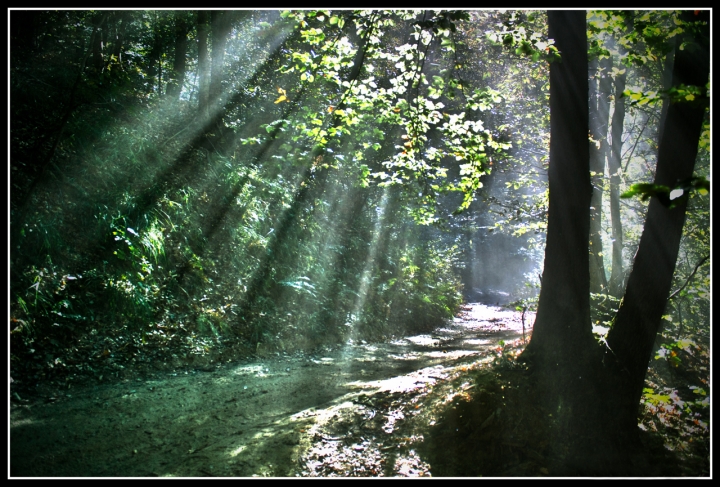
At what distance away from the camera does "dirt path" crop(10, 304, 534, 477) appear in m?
3.59

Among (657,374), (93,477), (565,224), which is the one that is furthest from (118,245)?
(657,374)

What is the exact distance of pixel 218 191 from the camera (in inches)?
379

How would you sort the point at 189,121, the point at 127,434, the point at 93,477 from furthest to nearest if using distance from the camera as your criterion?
the point at 189,121 < the point at 127,434 < the point at 93,477

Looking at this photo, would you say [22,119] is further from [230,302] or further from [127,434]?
[127,434]

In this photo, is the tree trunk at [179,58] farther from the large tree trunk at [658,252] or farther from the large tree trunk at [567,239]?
the large tree trunk at [658,252]

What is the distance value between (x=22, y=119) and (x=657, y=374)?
1204cm

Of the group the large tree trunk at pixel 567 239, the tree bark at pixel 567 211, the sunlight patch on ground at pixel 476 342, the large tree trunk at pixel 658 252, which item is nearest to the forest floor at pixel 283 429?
the large tree trunk at pixel 567 239

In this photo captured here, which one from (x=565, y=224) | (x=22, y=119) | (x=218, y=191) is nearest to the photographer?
(x=565, y=224)

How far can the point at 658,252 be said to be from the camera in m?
4.14

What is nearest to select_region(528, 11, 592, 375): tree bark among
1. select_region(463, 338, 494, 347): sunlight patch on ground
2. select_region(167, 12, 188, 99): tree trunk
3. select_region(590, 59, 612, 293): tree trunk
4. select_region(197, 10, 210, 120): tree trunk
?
select_region(590, 59, 612, 293): tree trunk

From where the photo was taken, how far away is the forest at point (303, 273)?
4.07 meters

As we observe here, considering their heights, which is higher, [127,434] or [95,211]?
[95,211]

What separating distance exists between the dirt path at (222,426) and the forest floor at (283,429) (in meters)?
0.01

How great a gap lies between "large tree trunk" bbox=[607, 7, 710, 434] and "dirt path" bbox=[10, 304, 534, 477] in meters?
2.20
